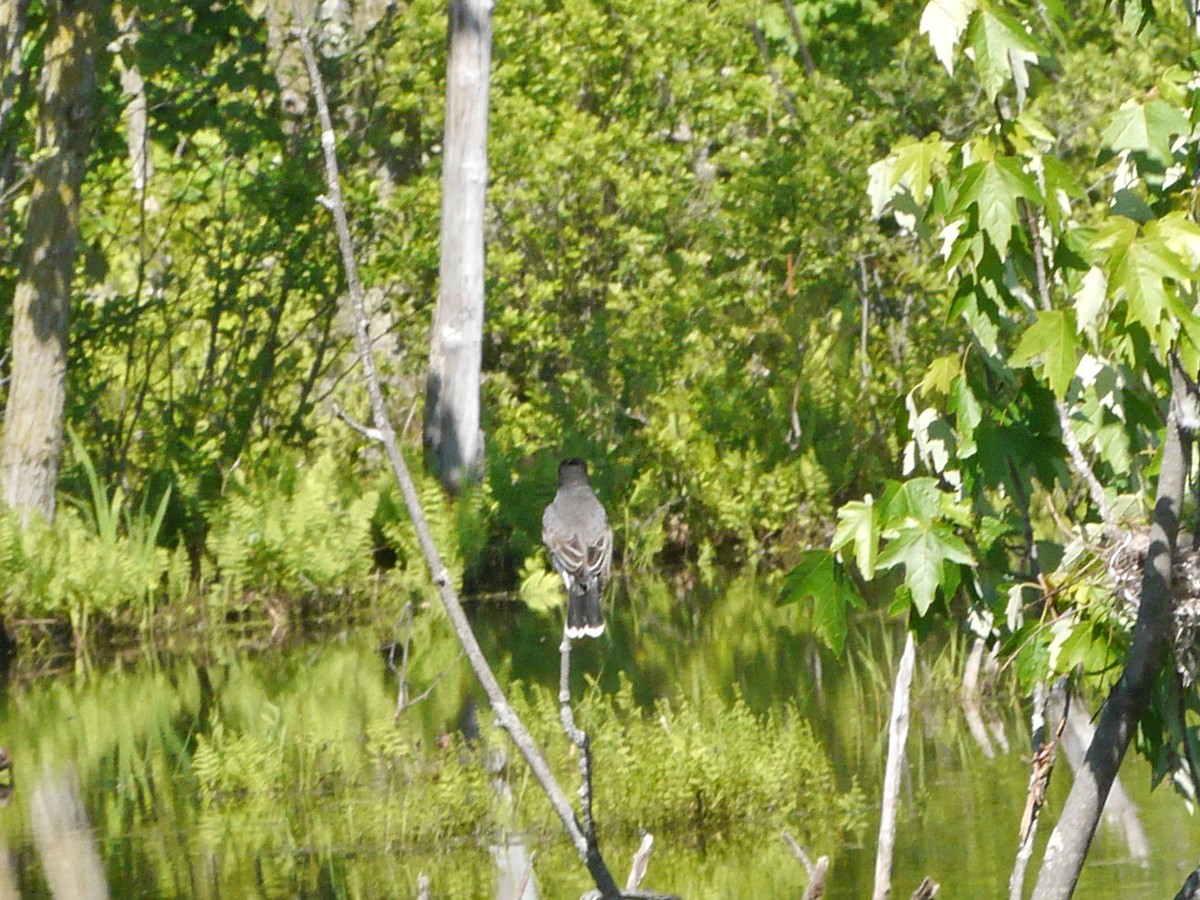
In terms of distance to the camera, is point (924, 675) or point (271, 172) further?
point (271, 172)

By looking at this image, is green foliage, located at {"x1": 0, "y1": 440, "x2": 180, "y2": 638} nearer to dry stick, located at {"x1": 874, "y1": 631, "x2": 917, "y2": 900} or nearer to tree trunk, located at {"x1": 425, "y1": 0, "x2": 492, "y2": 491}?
tree trunk, located at {"x1": 425, "y1": 0, "x2": 492, "y2": 491}

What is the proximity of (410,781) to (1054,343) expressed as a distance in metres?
5.48

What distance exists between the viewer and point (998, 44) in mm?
3229

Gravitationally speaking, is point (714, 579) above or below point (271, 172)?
below

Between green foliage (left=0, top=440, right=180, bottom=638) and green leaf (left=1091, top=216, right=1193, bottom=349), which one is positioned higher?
green leaf (left=1091, top=216, right=1193, bottom=349)

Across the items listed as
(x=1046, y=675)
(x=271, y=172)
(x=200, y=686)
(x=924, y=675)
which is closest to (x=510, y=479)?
(x=271, y=172)

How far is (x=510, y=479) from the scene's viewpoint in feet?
52.9

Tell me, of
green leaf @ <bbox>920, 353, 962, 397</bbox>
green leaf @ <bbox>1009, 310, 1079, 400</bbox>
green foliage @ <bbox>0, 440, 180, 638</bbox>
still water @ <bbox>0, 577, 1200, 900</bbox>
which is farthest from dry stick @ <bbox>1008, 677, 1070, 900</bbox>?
green foliage @ <bbox>0, 440, 180, 638</bbox>

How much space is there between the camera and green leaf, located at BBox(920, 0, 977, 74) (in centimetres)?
323

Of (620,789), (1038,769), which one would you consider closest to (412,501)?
(1038,769)

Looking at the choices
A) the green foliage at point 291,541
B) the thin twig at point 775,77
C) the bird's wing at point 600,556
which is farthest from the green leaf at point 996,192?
the thin twig at point 775,77

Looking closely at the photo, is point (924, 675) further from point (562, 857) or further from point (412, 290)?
point (412, 290)

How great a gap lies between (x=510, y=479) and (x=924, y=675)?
6.65 m

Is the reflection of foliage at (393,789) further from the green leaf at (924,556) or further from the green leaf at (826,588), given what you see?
the green leaf at (924,556)
